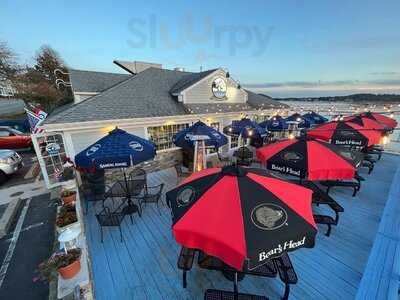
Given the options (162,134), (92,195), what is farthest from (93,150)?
(162,134)

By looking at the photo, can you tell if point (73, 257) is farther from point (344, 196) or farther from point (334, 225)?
point (344, 196)

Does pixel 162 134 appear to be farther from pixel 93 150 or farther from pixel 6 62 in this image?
pixel 6 62

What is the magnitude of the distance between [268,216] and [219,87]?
11.0 meters

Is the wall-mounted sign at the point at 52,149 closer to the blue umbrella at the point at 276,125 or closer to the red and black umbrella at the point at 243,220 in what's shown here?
the red and black umbrella at the point at 243,220

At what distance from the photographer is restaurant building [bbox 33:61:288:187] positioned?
24.4ft

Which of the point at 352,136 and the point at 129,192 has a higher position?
the point at 352,136

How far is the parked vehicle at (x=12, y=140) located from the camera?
1360 cm

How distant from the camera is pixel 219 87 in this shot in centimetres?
1206

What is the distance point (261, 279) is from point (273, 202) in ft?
7.49

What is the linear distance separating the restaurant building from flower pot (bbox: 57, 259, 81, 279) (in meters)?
5.47

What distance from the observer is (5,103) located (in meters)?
33.9

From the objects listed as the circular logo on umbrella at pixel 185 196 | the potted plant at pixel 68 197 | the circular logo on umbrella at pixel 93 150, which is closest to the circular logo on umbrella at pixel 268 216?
the circular logo on umbrella at pixel 185 196

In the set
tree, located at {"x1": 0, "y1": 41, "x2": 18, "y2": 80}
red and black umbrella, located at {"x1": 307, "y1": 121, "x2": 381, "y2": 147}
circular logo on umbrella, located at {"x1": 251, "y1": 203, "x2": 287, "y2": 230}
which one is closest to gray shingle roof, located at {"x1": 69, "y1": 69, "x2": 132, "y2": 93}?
red and black umbrella, located at {"x1": 307, "y1": 121, "x2": 381, "y2": 147}

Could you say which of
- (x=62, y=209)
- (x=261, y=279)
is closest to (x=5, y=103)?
(x=62, y=209)
